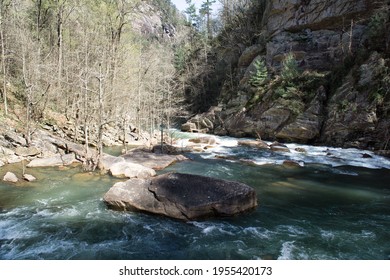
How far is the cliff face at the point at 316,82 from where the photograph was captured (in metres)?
20.2

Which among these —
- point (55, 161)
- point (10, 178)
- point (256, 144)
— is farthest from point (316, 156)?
point (10, 178)

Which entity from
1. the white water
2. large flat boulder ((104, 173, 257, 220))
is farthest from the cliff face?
large flat boulder ((104, 173, 257, 220))

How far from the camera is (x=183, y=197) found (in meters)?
8.73

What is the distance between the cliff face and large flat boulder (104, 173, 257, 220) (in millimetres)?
14284

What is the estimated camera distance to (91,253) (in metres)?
6.74

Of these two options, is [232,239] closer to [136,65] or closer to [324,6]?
[136,65]

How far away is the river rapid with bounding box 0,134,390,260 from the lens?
680 centimetres

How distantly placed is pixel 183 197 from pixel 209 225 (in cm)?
116

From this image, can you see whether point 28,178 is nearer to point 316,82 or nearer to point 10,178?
point 10,178

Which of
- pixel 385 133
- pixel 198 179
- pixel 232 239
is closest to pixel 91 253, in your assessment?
pixel 232 239

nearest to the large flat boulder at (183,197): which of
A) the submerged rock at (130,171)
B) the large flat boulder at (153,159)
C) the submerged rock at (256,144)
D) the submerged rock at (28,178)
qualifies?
the submerged rock at (130,171)

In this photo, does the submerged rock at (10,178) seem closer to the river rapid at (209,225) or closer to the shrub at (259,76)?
the river rapid at (209,225)

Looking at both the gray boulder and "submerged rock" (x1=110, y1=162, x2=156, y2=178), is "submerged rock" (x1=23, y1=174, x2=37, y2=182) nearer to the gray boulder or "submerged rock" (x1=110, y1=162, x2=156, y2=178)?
"submerged rock" (x1=110, y1=162, x2=156, y2=178)

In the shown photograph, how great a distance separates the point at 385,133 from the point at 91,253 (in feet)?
61.8
